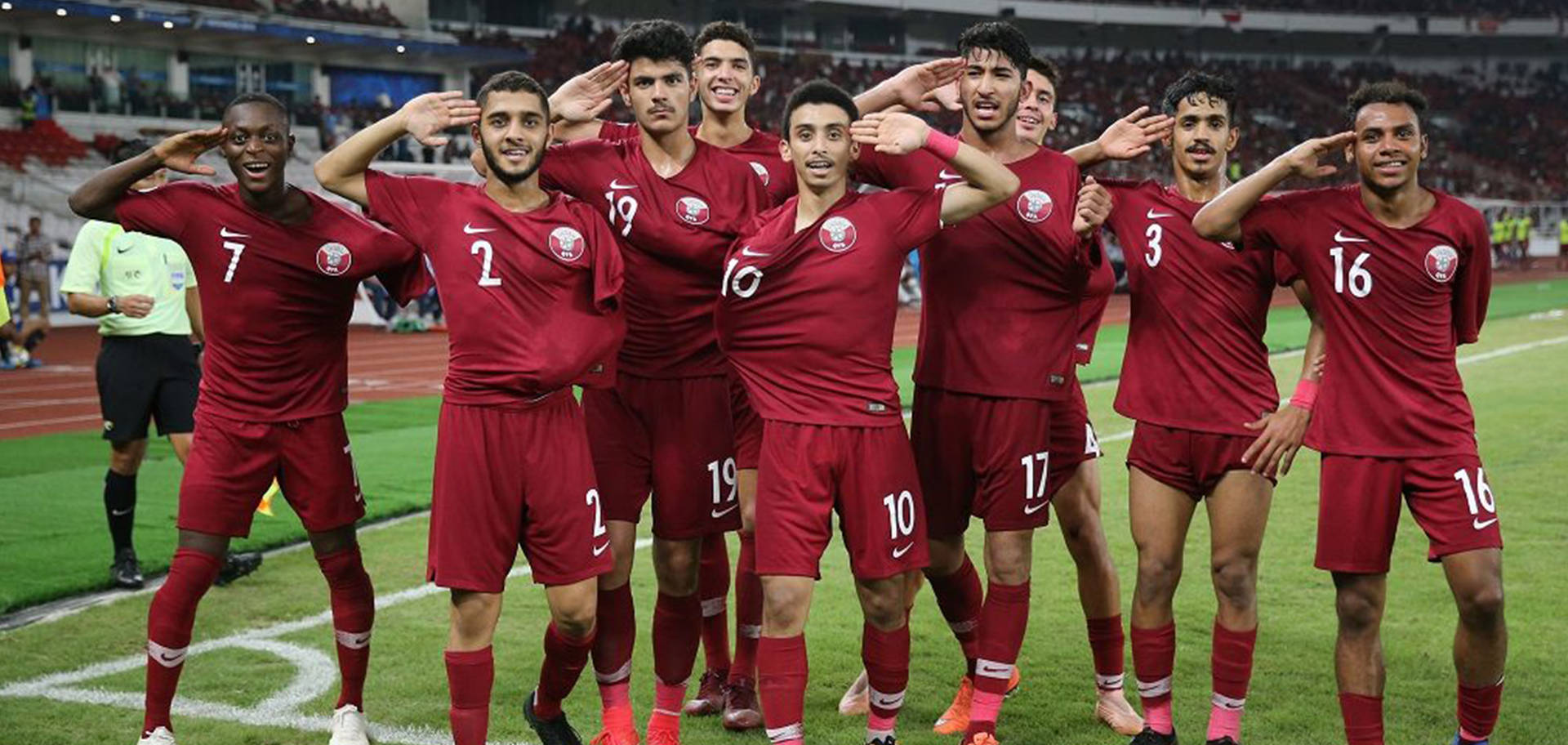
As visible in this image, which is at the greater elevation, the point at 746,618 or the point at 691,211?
the point at 691,211

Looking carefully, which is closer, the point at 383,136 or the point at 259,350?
the point at 383,136

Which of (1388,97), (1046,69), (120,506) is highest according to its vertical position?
(1046,69)

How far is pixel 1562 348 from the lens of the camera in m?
22.5

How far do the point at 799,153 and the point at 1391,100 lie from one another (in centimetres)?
198

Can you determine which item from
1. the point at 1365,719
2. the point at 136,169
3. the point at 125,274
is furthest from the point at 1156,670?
the point at 125,274

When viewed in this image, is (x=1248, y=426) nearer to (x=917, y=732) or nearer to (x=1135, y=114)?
(x=1135, y=114)

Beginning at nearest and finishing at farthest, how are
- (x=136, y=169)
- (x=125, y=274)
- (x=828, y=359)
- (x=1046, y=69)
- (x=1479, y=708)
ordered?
1. (x=828, y=359)
2. (x=1479, y=708)
3. (x=136, y=169)
4. (x=1046, y=69)
5. (x=125, y=274)

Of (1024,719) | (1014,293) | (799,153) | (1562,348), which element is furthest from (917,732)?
(1562,348)

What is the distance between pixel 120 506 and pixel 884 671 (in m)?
4.92

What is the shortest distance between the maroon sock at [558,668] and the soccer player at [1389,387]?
2560 millimetres

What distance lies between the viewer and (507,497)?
541cm

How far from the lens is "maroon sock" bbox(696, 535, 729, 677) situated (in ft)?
21.5

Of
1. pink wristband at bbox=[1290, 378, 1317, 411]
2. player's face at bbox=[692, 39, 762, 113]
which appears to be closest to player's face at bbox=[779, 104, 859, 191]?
player's face at bbox=[692, 39, 762, 113]

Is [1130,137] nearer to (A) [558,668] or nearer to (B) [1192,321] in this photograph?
(B) [1192,321]
